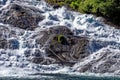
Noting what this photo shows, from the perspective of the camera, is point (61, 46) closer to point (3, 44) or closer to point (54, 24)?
point (54, 24)

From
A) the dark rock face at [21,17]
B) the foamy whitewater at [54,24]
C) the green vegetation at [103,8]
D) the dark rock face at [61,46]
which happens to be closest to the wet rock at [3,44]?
the foamy whitewater at [54,24]

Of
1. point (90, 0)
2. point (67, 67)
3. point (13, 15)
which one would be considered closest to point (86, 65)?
point (67, 67)

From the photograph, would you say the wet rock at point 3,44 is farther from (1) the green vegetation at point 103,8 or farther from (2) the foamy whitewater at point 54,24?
(1) the green vegetation at point 103,8

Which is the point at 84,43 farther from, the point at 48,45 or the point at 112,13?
the point at 112,13

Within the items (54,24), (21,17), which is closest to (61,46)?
(54,24)

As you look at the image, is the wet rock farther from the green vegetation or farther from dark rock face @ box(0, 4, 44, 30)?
the green vegetation

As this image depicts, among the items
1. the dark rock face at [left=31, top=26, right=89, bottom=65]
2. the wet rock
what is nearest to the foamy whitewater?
the wet rock
